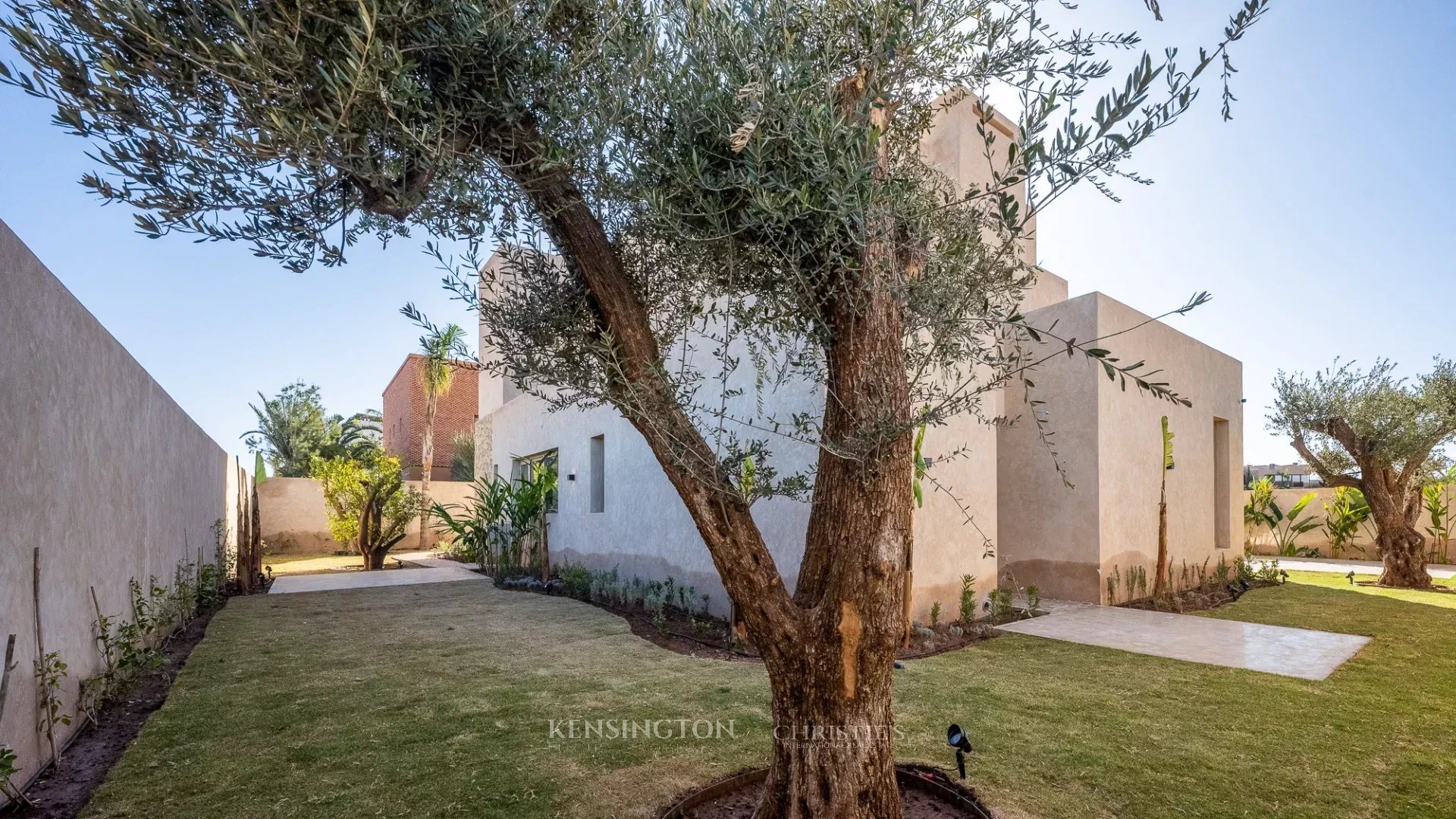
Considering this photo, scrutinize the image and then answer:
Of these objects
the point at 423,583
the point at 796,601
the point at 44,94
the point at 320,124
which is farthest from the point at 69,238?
the point at 423,583

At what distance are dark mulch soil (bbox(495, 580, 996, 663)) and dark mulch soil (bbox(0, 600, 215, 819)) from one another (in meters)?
3.85

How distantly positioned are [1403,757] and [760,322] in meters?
4.13

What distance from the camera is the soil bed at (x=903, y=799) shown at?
311 cm

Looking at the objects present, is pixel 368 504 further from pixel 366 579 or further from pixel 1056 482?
pixel 1056 482

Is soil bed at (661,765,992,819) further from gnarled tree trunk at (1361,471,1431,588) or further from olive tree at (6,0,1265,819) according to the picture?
gnarled tree trunk at (1361,471,1431,588)

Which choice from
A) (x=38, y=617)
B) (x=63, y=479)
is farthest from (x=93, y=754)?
(x=63, y=479)

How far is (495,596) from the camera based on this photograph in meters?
10.5

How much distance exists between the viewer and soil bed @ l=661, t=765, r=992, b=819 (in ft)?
10.2

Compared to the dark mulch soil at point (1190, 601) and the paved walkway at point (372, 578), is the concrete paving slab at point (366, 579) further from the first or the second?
the dark mulch soil at point (1190, 601)

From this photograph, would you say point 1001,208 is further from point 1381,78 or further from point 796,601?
point 1381,78

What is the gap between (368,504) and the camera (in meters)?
14.6

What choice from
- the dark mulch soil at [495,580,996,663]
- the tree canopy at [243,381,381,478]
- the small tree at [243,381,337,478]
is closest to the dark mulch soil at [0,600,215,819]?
the dark mulch soil at [495,580,996,663]

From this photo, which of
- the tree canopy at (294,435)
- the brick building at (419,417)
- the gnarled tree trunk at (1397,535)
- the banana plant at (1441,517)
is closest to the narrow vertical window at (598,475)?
the gnarled tree trunk at (1397,535)

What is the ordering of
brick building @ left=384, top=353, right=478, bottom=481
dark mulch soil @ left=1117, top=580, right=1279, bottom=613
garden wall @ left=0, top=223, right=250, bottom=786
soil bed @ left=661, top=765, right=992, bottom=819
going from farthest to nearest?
brick building @ left=384, top=353, right=478, bottom=481 < dark mulch soil @ left=1117, top=580, right=1279, bottom=613 < garden wall @ left=0, top=223, right=250, bottom=786 < soil bed @ left=661, top=765, right=992, bottom=819
